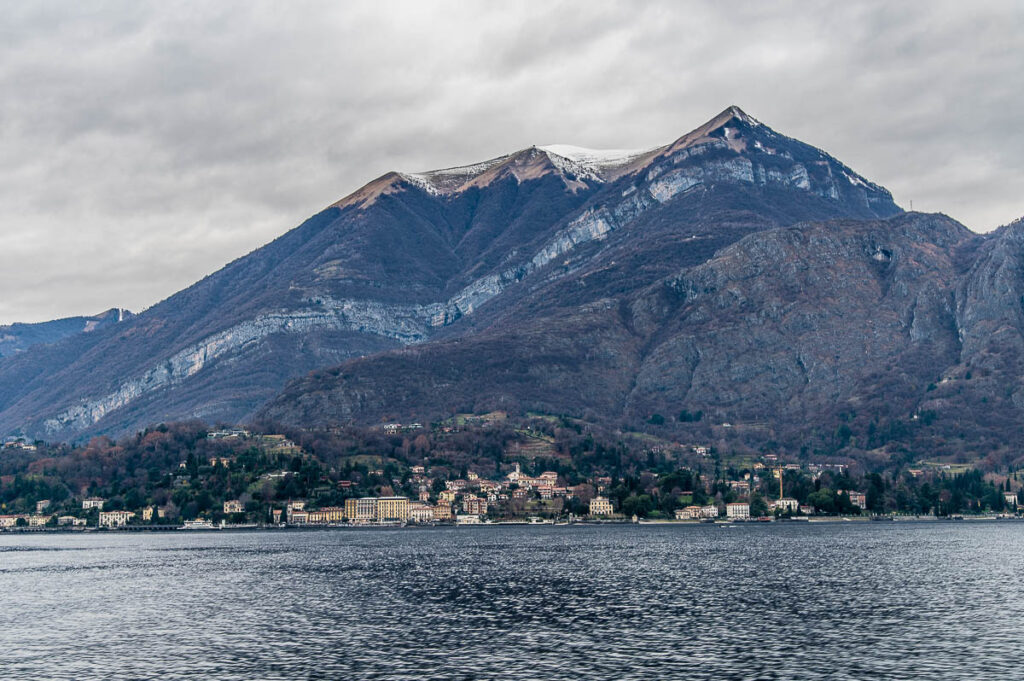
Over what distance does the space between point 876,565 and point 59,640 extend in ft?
352

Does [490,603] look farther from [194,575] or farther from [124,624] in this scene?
[194,575]

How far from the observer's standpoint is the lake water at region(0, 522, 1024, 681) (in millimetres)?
79688

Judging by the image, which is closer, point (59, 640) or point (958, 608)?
point (59, 640)

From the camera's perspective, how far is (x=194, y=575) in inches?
6014

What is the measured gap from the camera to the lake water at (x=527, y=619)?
7969cm

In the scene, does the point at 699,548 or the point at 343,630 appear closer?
the point at 343,630

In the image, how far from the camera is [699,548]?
195 meters

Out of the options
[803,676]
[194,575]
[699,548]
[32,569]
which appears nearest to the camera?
[803,676]

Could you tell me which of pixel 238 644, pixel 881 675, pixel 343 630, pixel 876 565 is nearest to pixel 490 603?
pixel 343 630

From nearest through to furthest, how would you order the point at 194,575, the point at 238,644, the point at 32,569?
the point at 238,644 < the point at 194,575 < the point at 32,569

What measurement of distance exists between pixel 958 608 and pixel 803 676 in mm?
38407

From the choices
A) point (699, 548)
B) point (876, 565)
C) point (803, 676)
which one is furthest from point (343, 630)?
point (699, 548)

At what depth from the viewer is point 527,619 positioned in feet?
336

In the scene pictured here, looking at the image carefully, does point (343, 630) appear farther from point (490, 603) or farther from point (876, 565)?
point (876, 565)
